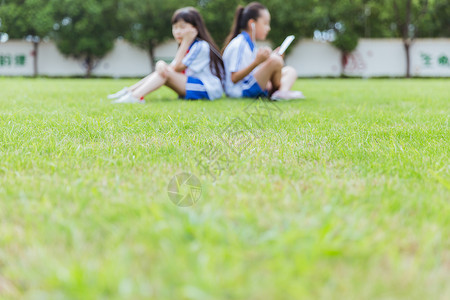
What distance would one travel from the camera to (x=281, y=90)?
486 cm

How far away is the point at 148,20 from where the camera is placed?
66.0 ft

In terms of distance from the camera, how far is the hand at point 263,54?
4.12m

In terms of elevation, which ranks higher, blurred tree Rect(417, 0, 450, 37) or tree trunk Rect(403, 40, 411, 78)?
blurred tree Rect(417, 0, 450, 37)

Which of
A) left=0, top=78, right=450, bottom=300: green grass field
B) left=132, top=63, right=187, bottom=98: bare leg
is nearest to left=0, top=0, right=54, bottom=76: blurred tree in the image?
left=132, top=63, right=187, bottom=98: bare leg

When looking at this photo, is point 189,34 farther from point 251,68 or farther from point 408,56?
point 408,56

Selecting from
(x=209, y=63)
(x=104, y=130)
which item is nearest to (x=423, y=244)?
(x=104, y=130)

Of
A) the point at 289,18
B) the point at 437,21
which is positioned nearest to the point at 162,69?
the point at 289,18

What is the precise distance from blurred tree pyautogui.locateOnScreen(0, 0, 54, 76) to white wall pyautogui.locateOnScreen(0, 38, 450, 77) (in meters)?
1.03

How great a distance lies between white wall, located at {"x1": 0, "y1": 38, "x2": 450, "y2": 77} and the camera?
20.2m

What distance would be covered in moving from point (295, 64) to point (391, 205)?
20.5 meters

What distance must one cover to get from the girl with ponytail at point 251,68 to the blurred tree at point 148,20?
15.3 meters

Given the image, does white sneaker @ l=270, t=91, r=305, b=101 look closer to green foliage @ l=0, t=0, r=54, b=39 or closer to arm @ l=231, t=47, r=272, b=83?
arm @ l=231, t=47, r=272, b=83

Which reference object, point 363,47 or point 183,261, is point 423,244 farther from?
Result: point 363,47

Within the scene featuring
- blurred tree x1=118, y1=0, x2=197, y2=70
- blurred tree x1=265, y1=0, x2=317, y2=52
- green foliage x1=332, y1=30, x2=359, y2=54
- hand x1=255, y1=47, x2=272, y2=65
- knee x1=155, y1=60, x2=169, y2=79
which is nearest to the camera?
hand x1=255, y1=47, x2=272, y2=65
